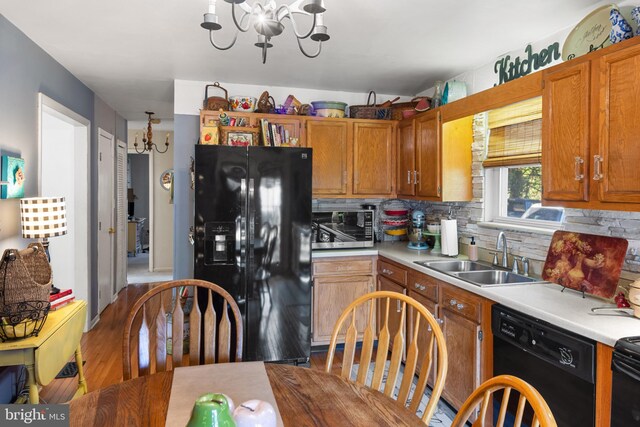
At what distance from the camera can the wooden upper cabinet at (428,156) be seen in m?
3.21

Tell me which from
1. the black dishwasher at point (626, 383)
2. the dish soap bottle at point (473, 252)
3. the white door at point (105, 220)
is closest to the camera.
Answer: the black dishwasher at point (626, 383)

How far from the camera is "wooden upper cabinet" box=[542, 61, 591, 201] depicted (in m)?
1.92

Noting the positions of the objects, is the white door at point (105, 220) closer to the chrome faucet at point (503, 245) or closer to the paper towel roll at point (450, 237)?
the paper towel roll at point (450, 237)

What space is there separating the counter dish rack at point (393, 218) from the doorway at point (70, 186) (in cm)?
287

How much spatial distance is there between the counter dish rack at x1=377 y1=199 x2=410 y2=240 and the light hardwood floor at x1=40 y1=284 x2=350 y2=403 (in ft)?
4.27

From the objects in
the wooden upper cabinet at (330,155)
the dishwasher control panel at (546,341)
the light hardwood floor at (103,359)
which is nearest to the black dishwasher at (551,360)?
the dishwasher control panel at (546,341)

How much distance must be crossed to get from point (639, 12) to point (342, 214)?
2412 mm

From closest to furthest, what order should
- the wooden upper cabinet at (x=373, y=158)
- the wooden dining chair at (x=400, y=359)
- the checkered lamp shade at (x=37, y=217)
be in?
the wooden dining chair at (x=400, y=359) → the checkered lamp shade at (x=37, y=217) → the wooden upper cabinet at (x=373, y=158)

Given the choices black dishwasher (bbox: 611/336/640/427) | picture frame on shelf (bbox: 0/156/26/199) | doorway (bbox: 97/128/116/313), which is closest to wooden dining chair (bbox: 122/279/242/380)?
black dishwasher (bbox: 611/336/640/427)

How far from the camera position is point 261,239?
10.3 ft

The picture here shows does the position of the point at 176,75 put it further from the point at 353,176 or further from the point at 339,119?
the point at 353,176

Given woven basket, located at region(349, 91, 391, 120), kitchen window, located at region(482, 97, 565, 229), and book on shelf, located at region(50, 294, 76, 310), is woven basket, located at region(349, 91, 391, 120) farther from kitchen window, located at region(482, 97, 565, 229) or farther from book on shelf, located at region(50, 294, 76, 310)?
book on shelf, located at region(50, 294, 76, 310)

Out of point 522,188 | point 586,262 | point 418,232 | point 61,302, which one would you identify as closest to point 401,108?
point 418,232

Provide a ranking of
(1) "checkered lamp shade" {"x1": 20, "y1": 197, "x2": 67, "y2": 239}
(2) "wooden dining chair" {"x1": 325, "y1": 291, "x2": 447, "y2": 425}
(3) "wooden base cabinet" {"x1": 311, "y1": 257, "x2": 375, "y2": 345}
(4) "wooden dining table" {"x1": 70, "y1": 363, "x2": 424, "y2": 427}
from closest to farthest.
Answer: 1. (4) "wooden dining table" {"x1": 70, "y1": 363, "x2": 424, "y2": 427}
2. (2) "wooden dining chair" {"x1": 325, "y1": 291, "x2": 447, "y2": 425}
3. (1) "checkered lamp shade" {"x1": 20, "y1": 197, "x2": 67, "y2": 239}
4. (3) "wooden base cabinet" {"x1": 311, "y1": 257, "x2": 375, "y2": 345}
